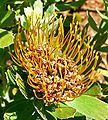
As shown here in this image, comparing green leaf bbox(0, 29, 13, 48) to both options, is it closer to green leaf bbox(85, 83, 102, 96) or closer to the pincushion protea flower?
the pincushion protea flower

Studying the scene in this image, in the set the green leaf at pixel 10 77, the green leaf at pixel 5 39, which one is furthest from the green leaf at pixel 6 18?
the green leaf at pixel 10 77

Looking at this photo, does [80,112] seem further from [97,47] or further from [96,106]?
[97,47]

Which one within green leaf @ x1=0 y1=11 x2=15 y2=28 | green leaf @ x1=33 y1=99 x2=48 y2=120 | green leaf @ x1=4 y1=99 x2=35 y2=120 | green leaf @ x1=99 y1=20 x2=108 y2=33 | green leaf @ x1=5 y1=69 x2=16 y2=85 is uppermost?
green leaf @ x1=0 y1=11 x2=15 y2=28

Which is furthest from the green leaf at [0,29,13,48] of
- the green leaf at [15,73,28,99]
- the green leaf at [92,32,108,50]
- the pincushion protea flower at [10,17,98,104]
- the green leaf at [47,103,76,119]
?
the green leaf at [92,32,108,50]

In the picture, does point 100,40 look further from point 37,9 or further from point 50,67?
point 50,67

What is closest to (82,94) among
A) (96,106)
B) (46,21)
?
(96,106)

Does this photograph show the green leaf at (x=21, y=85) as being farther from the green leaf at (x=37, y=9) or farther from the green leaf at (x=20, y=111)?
the green leaf at (x=37, y=9)
